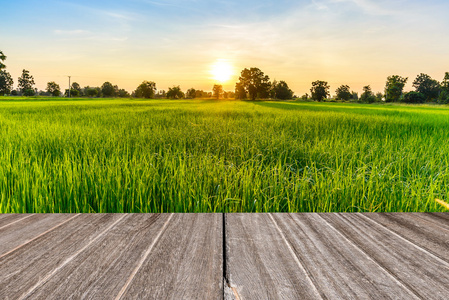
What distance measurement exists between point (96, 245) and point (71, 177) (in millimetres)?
1558

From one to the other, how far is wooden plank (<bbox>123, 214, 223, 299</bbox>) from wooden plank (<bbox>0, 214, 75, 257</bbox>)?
74 centimetres

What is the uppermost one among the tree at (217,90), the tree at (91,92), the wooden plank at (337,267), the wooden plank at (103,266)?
the tree at (217,90)

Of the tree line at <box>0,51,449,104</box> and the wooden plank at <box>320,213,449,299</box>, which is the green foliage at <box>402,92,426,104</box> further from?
the wooden plank at <box>320,213,449,299</box>

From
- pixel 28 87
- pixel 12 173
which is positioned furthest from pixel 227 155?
pixel 28 87

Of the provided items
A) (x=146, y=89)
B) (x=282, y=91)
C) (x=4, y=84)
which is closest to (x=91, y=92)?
(x=146, y=89)

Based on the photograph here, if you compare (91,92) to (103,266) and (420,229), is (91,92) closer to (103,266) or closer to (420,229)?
(103,266)

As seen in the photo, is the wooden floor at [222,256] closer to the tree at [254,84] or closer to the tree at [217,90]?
the tree at [254,84]

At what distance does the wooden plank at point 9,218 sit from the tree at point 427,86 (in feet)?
336

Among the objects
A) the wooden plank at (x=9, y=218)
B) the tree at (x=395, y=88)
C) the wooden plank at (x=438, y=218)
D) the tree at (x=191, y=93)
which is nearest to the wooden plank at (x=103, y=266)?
the wooden plank at (x=9, y=218)

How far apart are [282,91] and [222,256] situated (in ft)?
335

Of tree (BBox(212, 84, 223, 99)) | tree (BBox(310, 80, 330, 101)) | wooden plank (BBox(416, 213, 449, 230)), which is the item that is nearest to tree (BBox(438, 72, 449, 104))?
tree (BBox(310, 80, 330, 101))

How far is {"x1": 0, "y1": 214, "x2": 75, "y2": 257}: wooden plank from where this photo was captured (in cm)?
158

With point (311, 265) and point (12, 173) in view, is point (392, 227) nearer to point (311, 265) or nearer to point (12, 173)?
point (311, 265)

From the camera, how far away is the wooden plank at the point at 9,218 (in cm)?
189
